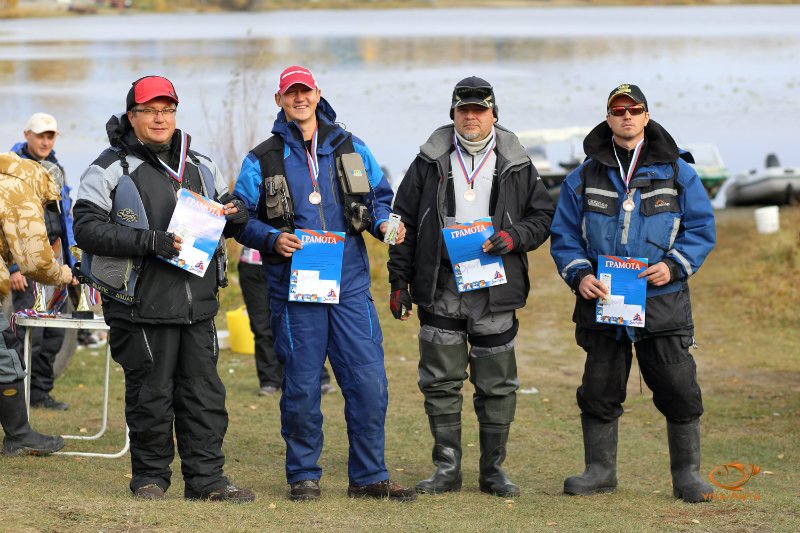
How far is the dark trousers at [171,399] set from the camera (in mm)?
6113

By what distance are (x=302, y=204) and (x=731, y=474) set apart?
9.70ft

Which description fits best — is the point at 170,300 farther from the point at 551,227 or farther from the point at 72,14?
the point at 72,14

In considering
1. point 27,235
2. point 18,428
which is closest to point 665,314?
point 27,235

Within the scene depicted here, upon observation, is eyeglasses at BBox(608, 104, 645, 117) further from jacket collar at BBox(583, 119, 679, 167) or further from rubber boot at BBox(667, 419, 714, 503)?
rubber boot at BBox(667, 419, 714, 503)

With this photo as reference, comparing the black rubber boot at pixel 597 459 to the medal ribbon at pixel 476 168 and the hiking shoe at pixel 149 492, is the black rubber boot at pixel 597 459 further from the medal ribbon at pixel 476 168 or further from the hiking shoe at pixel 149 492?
the hiking shoe at pixel 149 492

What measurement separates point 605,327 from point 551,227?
1.92 ft

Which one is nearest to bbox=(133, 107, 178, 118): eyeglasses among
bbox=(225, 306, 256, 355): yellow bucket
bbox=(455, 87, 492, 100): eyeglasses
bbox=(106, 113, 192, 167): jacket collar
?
bbox=(106, 113, 192, 167): jacket collar

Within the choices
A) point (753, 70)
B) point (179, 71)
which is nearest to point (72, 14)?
point (179, 71)

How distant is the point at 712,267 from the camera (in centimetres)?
1595

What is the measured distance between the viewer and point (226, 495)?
6.22m

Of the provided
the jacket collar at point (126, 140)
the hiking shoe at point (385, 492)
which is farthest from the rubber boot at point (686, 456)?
the jacket collar at point (126, 140)

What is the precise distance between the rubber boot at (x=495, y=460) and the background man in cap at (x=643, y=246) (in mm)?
507

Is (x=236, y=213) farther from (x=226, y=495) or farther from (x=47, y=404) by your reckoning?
(x=47, y=404)

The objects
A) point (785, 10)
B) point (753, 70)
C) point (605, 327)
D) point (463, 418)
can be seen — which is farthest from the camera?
point (785, 10)
